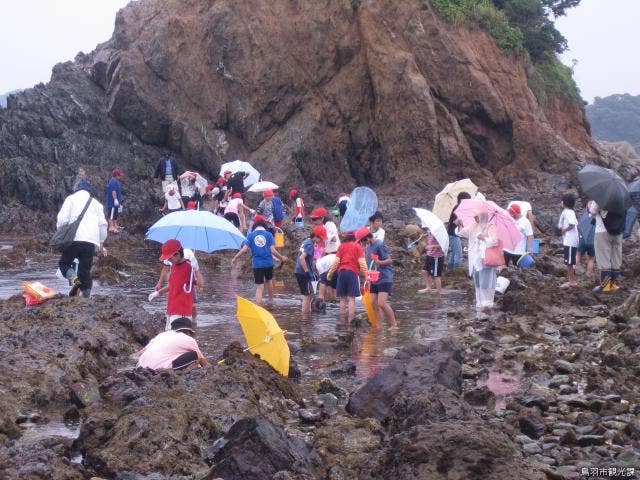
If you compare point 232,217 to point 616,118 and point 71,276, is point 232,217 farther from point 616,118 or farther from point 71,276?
point 616,118

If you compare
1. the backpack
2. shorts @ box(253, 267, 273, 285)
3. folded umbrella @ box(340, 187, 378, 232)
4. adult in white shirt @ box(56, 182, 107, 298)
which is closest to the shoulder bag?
adult in white shirt @ box(56, 182, 107, 298)

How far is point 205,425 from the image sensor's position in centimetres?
664

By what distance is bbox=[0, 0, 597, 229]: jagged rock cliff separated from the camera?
94.0ft

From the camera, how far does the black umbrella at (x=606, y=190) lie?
12.8m

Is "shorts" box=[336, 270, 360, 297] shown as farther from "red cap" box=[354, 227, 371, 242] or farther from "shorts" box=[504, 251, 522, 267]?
"shorts" box=[504, 251, 522, 267]

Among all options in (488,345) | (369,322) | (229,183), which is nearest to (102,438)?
(488,345)

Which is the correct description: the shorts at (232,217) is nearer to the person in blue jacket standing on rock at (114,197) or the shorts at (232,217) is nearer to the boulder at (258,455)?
the person in blue jacket standing on rock at (114,197)

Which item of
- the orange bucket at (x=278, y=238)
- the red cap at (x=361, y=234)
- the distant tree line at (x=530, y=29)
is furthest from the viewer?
the distant tree line at (x=530, y=29)

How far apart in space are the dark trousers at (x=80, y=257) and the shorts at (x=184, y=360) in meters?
4.03

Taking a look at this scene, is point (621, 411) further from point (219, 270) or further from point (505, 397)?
point (219, 270)

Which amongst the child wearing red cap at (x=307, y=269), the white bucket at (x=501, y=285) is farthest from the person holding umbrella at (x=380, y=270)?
the white bucket at (x=501, y=285)

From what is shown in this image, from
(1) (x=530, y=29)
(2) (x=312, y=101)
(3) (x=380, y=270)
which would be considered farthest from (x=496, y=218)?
(1) (x=530, y=29)

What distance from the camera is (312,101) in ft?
97.5

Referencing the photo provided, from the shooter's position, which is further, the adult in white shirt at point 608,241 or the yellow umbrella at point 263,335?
the adult in white shirt at point 608,241
